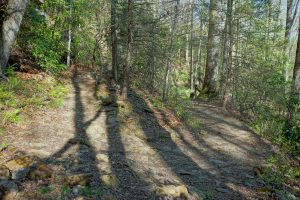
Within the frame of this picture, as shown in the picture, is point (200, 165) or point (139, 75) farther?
point (139, 75)

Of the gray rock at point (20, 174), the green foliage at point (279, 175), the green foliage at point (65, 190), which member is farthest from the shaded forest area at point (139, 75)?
the green foliage at point (65, 190)

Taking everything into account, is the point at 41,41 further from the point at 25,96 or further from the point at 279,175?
the point at 279,175

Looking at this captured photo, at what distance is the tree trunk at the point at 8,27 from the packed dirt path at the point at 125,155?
87.7 inches

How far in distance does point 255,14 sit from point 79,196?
1065 cm

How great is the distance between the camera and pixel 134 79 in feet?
50.4

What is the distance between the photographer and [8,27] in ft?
31.1

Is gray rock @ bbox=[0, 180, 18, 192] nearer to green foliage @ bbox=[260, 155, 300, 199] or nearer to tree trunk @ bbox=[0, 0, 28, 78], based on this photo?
A: green foliage @ bbox=[260, 155, 300, 199]

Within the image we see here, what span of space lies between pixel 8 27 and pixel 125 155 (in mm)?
5699

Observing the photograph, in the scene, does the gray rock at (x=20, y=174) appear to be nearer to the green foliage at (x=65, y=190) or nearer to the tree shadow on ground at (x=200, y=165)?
the green foliage at (x=65, y=190)

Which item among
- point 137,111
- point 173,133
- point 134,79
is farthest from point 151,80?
point 173,133

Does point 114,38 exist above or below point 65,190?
above

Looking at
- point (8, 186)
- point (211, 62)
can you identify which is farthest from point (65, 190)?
point (211, 62)

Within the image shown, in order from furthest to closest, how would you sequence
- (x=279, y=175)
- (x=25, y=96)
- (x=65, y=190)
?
1. (x=25, y=96)
2. (x=279, y=175)
3. (x=65, y=190)

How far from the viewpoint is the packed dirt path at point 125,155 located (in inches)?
203
